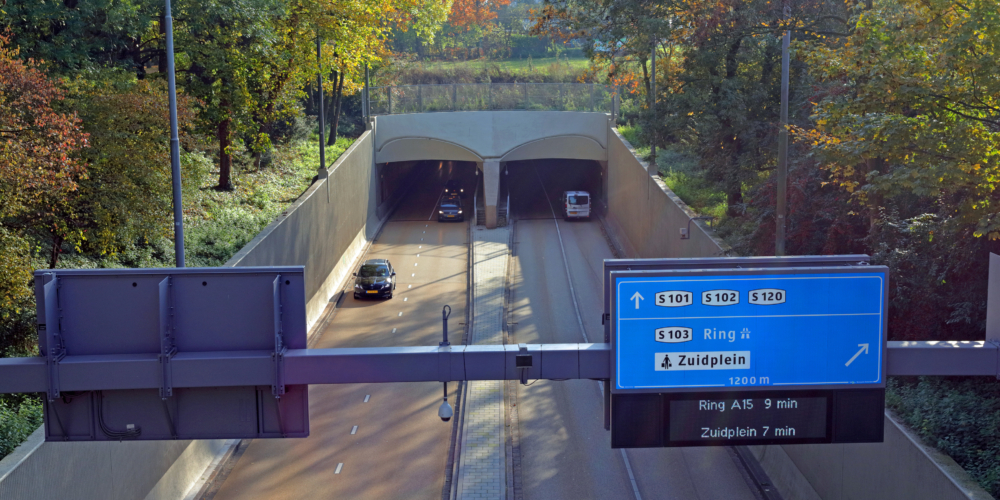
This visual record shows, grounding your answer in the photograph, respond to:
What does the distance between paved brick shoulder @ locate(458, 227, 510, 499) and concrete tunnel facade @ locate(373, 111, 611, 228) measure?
1320 centimetres

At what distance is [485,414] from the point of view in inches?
857

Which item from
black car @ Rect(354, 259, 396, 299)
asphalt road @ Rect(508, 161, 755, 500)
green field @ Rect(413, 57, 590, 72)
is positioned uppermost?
green field @ Rect(413, 57, 590, 72)

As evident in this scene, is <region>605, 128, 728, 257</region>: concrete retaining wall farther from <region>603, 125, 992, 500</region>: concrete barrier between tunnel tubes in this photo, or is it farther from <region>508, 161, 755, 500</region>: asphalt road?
<region>508, 161, 755, 500</region>: asphalt road

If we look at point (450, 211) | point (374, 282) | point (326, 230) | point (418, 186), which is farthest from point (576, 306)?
point (418, 186)

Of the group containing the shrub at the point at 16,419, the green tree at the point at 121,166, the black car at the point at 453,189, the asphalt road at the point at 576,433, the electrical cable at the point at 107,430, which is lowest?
the asphalt road at the point at 576,433

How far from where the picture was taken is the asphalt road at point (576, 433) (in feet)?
58.0

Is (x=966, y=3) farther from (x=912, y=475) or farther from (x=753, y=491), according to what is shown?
(x=753, y=491)

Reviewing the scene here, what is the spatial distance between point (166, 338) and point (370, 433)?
41.3ft

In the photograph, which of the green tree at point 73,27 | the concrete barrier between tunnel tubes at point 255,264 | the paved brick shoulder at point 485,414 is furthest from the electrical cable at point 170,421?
the green tree at point 73,27

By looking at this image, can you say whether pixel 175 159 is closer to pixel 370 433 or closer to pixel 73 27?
pixel 370 433

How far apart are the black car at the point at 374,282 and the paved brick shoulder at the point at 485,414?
11.3 ft

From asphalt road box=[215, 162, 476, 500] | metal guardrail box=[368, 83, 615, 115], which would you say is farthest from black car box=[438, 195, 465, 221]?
asphalt road box=[215, 162, 476, 500]

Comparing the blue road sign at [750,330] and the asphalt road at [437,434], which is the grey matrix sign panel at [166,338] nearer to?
the blue road sign at [750,330]

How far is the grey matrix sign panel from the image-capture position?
334 inches
